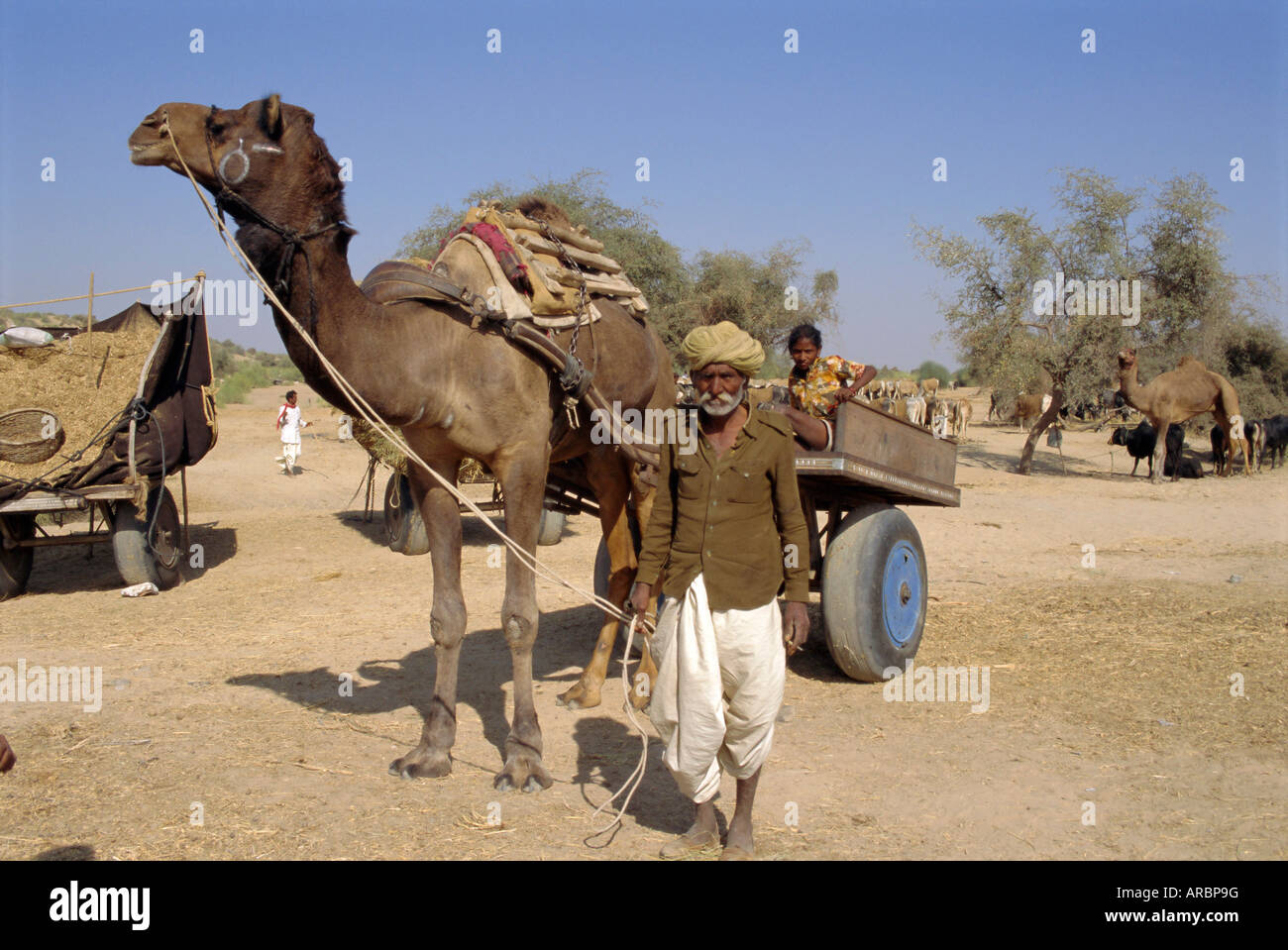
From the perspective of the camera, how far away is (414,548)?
11.8 meters

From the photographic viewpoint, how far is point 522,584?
5.09m

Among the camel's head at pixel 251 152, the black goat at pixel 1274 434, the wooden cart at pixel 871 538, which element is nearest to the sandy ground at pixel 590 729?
the wooden cart at pixel 871 538

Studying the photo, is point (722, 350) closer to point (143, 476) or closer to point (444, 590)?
point (444, 590)

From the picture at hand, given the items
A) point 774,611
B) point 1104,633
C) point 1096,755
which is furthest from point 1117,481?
point 774,611

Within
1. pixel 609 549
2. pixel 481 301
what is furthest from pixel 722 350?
pixel 609 549

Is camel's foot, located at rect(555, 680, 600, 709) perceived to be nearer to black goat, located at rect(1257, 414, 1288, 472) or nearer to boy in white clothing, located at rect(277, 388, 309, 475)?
boy in white clothing, located at rect(277, 388, 309, 475)

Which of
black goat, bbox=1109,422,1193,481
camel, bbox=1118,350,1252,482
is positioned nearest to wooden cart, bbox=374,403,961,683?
camel, bbox=1118,350,1252,482

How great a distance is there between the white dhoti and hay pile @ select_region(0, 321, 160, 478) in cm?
812

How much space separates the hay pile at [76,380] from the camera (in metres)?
10.0

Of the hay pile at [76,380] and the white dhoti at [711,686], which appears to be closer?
the white dhoti at [711,686]

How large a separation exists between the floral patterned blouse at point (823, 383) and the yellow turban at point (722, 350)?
2551mm

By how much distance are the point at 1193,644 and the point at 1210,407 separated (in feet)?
52.2

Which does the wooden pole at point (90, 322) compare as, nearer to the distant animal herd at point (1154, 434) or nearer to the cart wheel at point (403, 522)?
the cart wheel at point (403, 522)
